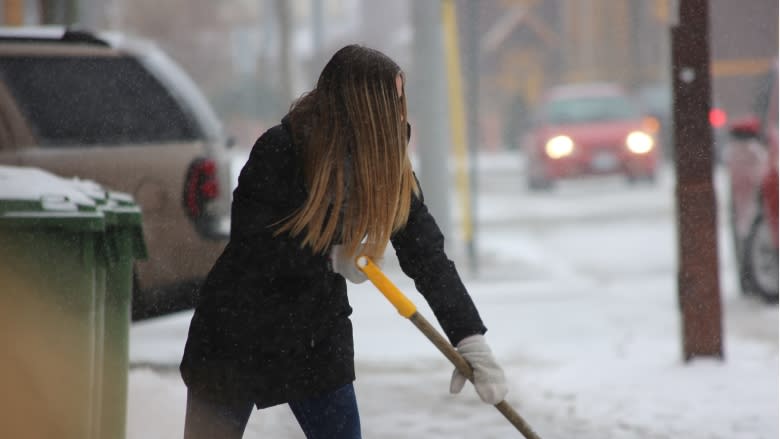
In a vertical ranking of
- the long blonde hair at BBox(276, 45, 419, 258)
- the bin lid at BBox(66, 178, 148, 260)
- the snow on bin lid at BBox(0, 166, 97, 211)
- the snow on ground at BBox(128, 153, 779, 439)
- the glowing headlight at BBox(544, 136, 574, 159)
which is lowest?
the snow on ground at BBox(128, 153, 779, 439)

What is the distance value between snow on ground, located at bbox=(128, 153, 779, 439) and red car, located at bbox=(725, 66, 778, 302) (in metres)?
0.23

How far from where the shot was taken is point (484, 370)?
3.34 metres

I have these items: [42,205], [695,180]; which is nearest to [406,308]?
[42,205]

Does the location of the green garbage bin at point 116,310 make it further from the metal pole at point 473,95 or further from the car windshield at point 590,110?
the car windshield at point 590,110

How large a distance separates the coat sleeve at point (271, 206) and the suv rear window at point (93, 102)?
3603mm

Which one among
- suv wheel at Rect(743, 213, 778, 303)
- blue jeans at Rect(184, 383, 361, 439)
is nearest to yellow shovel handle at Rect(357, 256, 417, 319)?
blue jeans at Rect(184, 383, 361, 439)

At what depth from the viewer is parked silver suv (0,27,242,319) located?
262 inches

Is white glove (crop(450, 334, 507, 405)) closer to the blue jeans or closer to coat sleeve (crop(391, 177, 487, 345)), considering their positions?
coat sleeve (crop(391, 177, 487, 345))

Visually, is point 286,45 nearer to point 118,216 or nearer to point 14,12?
point 14,12

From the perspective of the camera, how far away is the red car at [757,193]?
878 cm

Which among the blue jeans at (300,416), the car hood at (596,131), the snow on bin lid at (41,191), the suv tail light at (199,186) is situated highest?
the snow on bin lid at (41,191)

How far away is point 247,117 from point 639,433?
146ft

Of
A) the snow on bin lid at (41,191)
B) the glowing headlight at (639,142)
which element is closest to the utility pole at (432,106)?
the snow on bin lid at (41,191)

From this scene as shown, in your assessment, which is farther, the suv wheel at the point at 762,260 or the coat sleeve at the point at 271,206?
the suv wheel at the point at 762,260
